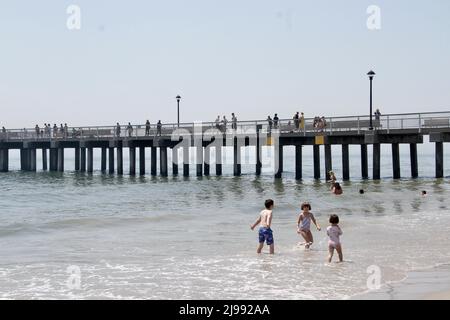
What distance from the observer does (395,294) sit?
8.70 metres

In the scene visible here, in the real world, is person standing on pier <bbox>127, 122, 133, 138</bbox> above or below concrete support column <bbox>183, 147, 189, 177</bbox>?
above

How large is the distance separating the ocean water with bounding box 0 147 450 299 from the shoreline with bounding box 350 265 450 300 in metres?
0.30

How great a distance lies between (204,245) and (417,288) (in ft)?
20.3

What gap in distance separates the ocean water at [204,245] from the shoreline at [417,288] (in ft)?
0.99

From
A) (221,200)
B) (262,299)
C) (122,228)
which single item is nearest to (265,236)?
(262,299)

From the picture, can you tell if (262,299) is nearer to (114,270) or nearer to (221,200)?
(114,270)

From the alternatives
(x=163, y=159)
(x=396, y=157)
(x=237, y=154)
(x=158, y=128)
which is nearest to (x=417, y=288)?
(x=396, y=157)

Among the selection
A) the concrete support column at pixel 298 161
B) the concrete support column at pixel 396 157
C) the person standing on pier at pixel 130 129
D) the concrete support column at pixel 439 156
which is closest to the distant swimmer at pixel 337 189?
the concrete support column at pixel 439 156

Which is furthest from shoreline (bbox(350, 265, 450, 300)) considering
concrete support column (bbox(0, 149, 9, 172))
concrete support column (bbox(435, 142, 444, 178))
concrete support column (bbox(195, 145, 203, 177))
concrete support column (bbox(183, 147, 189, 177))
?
concrete support column (bbox(0, 149, 9, 172))

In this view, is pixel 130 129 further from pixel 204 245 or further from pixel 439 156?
pixel 204 245

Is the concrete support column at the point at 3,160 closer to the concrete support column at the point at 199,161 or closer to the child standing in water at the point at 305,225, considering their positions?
the concrete support column at the point at 199,161

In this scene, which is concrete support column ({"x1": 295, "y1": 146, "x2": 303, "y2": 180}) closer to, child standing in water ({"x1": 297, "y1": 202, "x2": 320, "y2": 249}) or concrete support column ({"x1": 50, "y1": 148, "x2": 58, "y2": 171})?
concrete support column ({"x1": 50, "y1": 148, "x2": 58, "y2": 171})

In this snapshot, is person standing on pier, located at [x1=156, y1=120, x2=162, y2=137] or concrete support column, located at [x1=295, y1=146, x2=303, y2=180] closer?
concrete support column, located at [x1=295, y1=146, x2=303, y2=180]

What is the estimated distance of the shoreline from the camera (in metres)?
8.45
